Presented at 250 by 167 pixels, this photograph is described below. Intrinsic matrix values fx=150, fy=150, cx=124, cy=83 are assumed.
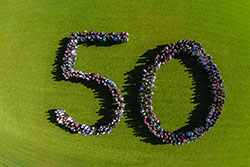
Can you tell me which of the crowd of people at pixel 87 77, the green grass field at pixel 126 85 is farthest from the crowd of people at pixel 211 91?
the crowd of people at pixel 87 77

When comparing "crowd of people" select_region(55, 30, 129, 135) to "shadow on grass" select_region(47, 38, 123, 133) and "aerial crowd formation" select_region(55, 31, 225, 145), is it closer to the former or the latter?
"aerial crowd formation" select_region(55, 31, 225, 145)

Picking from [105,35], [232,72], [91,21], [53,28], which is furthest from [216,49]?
[53,28]

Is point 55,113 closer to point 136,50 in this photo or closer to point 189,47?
point 136,50

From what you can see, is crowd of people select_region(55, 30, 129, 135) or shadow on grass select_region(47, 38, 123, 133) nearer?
crowd of people select_region(55, 30, 129, 135)

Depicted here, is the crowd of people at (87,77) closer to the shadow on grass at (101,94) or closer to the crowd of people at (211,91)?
the shadow on grass at (101,94)

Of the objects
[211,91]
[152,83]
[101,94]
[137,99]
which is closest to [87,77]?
[101,94]

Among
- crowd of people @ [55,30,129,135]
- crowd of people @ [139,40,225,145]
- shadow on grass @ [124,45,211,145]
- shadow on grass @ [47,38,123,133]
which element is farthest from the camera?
shadow on grass @ [47,38,123,133]

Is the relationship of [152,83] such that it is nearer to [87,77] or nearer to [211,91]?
[211,91]

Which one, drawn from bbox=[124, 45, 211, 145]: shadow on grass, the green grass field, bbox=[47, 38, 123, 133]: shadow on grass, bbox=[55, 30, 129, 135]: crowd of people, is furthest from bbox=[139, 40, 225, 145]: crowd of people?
bbox=[47, 38, 123, 133]: shadow on grass
